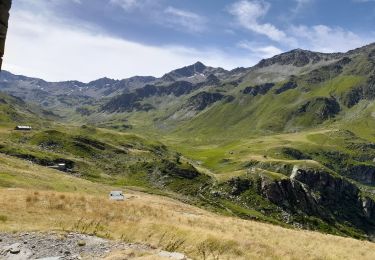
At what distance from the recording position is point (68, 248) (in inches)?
916

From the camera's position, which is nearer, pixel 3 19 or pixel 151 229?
pixel 3 19

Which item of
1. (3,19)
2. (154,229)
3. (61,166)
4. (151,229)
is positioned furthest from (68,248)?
(61,166)

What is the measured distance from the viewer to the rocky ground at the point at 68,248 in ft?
72.0

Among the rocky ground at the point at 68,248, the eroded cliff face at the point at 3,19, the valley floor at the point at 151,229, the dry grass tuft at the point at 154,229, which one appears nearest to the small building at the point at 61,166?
the valley floor at the point at 151,229

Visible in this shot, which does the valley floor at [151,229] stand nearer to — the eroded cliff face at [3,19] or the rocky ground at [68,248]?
the rocky ground at [68,248]

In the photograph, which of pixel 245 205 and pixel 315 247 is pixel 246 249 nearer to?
pixel 315 247

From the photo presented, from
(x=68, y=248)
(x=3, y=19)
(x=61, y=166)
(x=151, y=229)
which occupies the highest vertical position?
(x=3, y=19)

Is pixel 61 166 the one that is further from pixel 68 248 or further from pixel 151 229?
pixel 68 248

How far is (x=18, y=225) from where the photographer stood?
27.2 m

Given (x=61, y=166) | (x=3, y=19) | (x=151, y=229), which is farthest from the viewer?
(x=61, y=166)

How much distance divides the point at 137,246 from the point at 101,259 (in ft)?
13.0

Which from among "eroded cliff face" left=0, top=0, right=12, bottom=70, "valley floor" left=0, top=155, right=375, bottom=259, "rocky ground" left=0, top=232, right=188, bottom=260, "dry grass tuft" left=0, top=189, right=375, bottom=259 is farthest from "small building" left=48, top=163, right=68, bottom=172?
"eroded cliff face" left=0, top=0, right=12, bottom=70

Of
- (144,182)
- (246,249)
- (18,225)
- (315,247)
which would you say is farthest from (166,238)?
(144,182)

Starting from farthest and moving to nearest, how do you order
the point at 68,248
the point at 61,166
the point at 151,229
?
the point at 61,166, the point at 151,229, the point at 68,248
